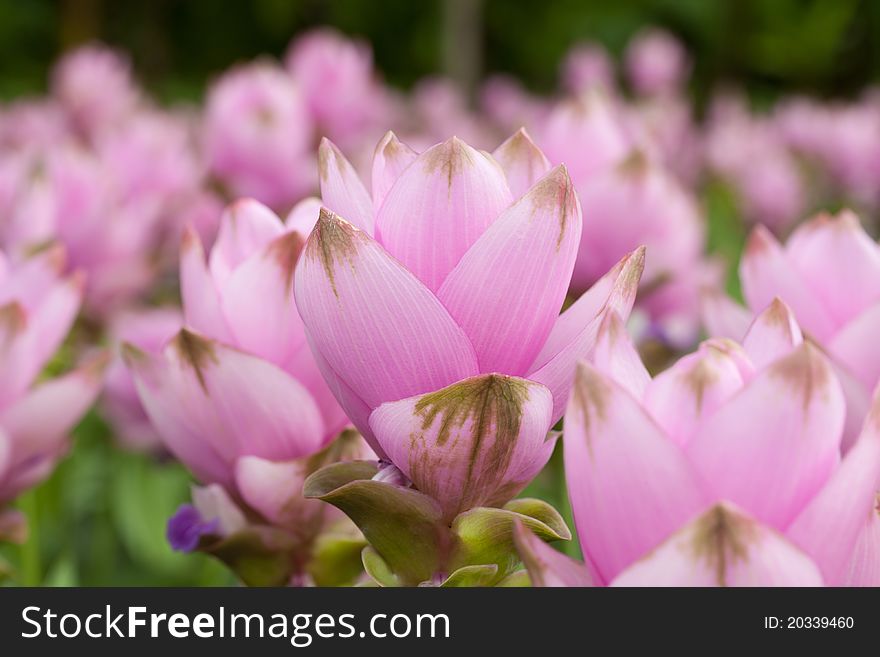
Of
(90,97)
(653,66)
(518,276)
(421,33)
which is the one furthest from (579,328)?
(421,33)

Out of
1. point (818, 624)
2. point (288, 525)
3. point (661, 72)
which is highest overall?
point (661, 72)

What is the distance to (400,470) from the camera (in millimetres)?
441

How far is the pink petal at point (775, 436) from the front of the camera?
0.34 m

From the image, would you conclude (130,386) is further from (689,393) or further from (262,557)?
(689,393)

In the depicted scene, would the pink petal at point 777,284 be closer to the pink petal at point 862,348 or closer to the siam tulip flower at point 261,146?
the pink petal at point 862,348

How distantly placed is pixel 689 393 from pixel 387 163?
0.19m

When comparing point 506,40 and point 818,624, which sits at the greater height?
point 506,40

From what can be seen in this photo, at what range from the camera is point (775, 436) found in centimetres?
34

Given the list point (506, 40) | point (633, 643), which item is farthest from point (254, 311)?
point (506, 40)

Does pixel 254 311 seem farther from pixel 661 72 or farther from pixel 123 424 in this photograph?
pixel 661 72

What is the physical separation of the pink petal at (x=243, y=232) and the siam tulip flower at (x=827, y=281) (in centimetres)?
28

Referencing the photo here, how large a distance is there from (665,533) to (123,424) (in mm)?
1051

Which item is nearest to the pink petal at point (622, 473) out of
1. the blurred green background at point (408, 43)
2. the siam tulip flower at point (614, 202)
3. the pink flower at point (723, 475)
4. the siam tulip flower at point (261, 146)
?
the pink flower at point (723, 475)

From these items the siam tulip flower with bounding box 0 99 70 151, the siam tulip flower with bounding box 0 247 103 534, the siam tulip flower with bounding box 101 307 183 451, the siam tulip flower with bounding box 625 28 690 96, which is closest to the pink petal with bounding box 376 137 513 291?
the siam tulip flower with bounding box 0 247 103 534
